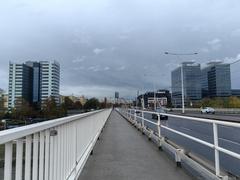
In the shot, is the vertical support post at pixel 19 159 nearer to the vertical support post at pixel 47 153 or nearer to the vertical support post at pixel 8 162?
the vertical support post at pixel 8 162

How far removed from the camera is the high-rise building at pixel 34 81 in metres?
121

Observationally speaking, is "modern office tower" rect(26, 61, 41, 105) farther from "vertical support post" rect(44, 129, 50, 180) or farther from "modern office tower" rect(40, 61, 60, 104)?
"vertical support post" rect(44, 129, 50, 180)

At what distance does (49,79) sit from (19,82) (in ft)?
41.8

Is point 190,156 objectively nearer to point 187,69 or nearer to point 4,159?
point 4,159

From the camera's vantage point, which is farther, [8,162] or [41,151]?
[41,151]

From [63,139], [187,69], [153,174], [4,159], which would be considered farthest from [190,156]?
[187,69]

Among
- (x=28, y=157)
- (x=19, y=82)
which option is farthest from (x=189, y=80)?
(x=28, y=157)

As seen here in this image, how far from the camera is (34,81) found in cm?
12412

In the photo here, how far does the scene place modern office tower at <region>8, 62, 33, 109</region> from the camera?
395ft

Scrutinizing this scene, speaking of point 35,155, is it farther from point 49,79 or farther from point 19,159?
point 49,79

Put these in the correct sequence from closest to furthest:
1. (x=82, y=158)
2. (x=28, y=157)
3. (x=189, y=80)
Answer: (x=28, y=157)
(x=82, y=158)
(x=189, y=80)

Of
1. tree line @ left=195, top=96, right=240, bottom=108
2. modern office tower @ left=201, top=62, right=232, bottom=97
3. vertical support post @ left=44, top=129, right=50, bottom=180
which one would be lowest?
vertical support post @ left=44, top=129, right=50, bottom=180

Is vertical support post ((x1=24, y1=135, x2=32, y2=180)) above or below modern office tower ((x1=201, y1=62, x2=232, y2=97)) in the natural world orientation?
below

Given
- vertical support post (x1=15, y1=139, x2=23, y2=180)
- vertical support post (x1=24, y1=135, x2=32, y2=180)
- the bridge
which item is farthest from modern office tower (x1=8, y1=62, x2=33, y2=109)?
vertical support post (x1=15, y1=139, x2=23, y2=180)
